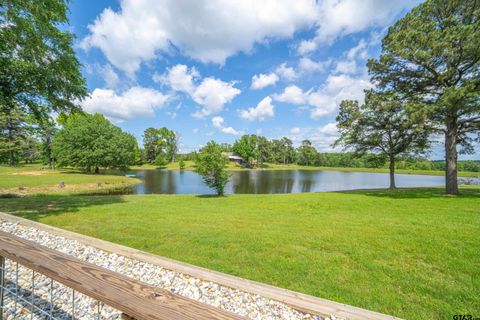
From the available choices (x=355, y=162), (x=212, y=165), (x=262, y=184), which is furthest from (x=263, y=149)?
(x=212, y=165)

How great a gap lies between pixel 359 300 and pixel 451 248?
2.94 metres


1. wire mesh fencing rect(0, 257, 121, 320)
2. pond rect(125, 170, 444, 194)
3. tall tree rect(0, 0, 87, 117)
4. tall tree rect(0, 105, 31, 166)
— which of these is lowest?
pond rect(125, 170, 444, 194)

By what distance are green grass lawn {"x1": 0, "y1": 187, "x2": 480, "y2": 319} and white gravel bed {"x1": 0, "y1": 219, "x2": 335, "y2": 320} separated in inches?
25.2

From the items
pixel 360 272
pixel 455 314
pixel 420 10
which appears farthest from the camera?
pixel 420 10

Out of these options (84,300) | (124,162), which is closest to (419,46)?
(84,300)

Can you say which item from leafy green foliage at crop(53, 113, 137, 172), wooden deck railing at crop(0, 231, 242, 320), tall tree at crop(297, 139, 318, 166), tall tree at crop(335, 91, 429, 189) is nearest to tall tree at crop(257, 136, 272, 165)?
tall tree at crop(297, 139, 318, 166)

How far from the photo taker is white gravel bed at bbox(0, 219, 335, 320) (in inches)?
96.1

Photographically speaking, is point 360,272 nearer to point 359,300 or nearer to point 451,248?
point 359,300

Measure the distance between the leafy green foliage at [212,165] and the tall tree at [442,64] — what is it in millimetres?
10790

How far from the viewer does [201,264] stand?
3.70 meters

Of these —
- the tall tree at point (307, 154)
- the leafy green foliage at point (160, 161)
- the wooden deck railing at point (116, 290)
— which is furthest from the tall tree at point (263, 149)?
the wooden deck railing at point (116, 290)

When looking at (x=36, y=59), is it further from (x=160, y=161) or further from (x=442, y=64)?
(x=160, y=161)

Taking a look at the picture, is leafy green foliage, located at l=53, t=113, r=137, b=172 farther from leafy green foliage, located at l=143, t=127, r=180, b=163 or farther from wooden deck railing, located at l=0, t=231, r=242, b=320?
wooden deck railing, located at l=0, t=231, r=242, b=320

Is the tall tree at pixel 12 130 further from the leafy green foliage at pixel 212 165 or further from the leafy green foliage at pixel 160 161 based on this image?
the leafy green foliage at pixel 160 161
